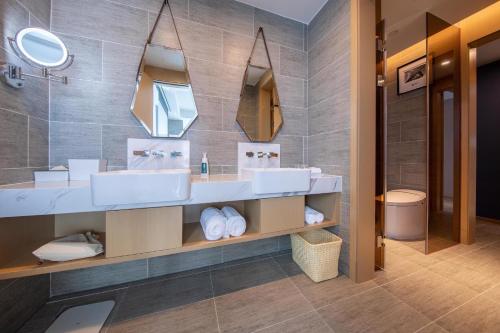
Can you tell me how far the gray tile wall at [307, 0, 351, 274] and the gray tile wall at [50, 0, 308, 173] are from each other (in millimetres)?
127

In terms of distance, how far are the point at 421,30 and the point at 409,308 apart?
2.79 m

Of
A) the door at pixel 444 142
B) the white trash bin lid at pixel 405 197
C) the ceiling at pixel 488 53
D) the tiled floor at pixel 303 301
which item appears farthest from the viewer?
the ceiling at pixel 488 53

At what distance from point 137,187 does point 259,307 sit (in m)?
1.06

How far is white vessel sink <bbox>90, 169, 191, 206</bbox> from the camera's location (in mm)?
914

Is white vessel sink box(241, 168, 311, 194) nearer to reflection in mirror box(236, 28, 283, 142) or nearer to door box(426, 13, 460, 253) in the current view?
reflection in mirror box(236, 28, 283, 142)

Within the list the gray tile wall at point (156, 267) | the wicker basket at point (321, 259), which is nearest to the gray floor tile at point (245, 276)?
the gray tile wall at point (156, 267)

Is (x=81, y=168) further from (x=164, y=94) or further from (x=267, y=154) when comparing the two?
(x=267, y=154)

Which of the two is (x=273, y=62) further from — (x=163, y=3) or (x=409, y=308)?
(x=409, y=308)

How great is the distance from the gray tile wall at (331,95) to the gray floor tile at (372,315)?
29 cm

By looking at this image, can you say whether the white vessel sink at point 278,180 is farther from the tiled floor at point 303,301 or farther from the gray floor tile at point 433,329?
the gray floor tile at point 433,329

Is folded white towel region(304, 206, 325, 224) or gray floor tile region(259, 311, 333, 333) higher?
folded white towel region(304, 206, 325, 224)

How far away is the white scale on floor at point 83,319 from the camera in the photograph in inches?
41.0

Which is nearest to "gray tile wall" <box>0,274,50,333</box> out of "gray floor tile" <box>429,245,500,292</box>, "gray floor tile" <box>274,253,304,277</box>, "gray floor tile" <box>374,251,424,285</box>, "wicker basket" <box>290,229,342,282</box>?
"gray floor tile" <box>274,253,304,277</box>

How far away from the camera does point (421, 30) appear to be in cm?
212
